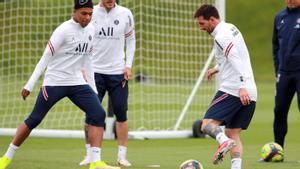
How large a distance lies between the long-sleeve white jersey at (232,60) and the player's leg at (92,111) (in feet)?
4.91

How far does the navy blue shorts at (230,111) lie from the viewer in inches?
363

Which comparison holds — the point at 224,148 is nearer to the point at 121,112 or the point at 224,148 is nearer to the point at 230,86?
the point at 230,86

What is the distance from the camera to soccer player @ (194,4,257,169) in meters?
9.02

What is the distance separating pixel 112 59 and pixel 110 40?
0.80 feet

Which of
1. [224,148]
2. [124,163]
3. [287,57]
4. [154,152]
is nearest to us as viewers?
[224,148]

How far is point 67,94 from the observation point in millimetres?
9883

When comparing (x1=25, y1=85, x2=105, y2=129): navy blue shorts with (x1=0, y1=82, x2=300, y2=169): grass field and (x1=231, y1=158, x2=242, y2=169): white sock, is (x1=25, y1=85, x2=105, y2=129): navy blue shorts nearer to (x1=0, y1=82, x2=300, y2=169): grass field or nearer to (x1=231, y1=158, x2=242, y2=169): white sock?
(x1=0, y1=82, x2=300, y2=169): grass field

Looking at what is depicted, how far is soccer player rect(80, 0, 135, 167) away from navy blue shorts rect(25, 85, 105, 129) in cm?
97

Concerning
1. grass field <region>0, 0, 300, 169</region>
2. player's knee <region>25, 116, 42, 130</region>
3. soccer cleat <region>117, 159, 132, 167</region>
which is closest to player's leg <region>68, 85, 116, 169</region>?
player's knee <region>25, 116, 42, 130</region>

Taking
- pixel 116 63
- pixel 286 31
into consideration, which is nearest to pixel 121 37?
pixel 116 63

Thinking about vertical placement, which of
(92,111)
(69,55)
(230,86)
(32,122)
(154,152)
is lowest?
(154,152)

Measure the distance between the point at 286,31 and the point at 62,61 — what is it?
3143mm

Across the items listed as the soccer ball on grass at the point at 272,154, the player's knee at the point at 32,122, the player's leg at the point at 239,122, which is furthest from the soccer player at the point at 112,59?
the player's leg at the point at 239,122

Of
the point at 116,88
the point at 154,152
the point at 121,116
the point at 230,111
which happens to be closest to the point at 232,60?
the point at 230,111
